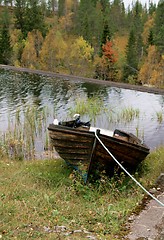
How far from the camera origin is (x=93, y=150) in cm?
721

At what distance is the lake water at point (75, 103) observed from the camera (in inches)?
546

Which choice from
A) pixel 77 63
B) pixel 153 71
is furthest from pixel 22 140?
pixel 77 63

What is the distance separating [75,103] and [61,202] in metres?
13.5

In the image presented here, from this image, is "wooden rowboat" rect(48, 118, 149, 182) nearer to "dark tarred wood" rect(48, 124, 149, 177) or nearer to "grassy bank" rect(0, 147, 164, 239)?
"dark tarred wood" rect(48, 124, 149, 177)

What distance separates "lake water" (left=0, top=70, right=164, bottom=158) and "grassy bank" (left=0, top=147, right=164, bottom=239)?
323 cm

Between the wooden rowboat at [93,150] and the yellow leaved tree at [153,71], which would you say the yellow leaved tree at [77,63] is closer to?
the yellow leaved tree at [153,71]

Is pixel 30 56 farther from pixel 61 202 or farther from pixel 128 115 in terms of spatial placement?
pixel 61 202

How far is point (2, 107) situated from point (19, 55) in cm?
2754

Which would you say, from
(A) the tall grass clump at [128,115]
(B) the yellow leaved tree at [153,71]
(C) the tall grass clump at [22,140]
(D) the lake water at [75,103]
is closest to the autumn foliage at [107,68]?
(B) the yellow leaved tree at [153,71]

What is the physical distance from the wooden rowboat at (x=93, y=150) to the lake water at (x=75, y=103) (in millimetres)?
3211

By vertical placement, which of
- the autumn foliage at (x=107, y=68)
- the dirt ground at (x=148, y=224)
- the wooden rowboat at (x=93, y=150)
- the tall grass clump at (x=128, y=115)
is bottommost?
the tall grass clump at (x=128, y=115)

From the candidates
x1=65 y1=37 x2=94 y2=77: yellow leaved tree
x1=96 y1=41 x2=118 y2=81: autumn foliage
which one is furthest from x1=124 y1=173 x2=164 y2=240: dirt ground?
x1=65 y1=37 x2=94 y2=77: yellow leaved tree

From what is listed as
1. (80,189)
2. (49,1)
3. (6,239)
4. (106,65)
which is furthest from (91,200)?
(49,1)

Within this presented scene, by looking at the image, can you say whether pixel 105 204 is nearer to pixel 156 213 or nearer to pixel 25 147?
pixel 156 213
